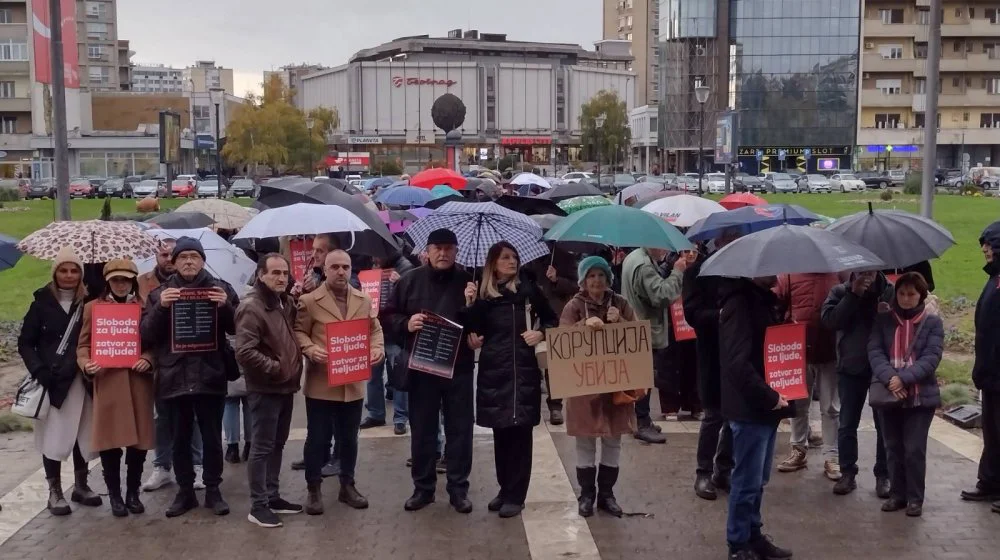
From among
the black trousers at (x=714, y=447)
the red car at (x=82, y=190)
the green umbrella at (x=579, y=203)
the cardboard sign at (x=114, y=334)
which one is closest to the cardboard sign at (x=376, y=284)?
the cardboard sign at (x=114, y=334)

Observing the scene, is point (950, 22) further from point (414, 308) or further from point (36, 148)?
point (414, 308)

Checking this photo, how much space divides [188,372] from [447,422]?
6.02 feet

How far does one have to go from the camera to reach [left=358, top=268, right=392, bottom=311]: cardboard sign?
9.16 meters

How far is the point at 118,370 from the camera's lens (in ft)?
24.5

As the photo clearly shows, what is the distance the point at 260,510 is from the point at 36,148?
83.4 m

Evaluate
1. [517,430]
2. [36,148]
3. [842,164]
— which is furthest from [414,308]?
[842,164]

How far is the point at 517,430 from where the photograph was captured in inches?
294

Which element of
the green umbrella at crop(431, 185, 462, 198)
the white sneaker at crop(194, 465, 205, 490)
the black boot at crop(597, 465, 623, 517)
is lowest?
the white sneaker at crop(194, 465, 205, 490)

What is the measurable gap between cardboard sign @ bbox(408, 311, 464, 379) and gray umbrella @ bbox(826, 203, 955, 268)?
2730mm

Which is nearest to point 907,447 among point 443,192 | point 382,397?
point 382,397

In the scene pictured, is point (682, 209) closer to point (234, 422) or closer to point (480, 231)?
point (480, 231)

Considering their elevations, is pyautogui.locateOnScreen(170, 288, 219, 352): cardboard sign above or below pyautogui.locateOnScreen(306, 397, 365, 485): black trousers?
above

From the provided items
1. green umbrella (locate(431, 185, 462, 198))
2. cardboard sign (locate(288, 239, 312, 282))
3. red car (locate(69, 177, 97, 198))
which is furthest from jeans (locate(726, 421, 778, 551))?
red car (locate(69, 177, 97, 198))

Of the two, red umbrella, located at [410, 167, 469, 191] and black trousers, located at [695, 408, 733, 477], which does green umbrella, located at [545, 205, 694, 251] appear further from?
red umbrella, located at [410, 167, 469, 191]
